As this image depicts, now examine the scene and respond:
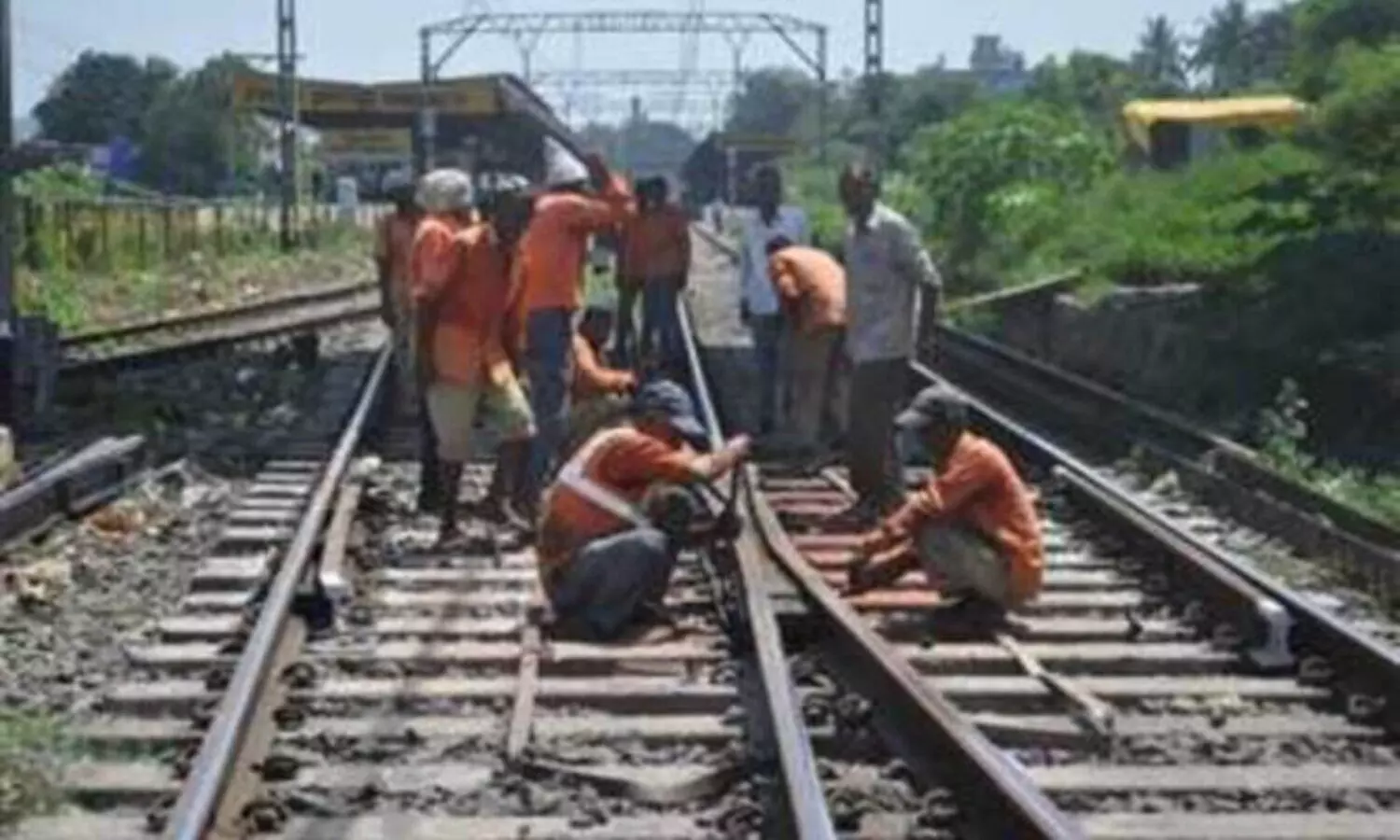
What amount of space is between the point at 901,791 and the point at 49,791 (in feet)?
7.92

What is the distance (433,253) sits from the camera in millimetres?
11586

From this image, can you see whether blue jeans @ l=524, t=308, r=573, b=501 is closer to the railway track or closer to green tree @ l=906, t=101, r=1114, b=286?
the railway track

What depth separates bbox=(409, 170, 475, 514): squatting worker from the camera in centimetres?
1162

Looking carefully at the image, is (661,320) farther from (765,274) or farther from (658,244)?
(765,274)

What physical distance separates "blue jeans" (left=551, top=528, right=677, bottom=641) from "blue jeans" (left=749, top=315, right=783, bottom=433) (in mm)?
6453

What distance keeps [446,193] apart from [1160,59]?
12073cm

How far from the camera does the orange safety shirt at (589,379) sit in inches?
516

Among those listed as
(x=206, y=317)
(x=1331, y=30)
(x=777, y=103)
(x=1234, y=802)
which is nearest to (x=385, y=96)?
(x=206, y=317)

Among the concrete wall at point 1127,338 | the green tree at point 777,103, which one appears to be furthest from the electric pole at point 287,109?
the green tree at point 777,103

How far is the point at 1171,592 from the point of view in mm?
10578

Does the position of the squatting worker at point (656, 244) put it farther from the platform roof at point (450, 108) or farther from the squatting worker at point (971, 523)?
the platform roof at point (450, 108)

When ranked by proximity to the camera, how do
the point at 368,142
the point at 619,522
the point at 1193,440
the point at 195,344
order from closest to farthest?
the point at 619,522 < the point at 1193,440 < the point at 195,344 < the point at 368,142

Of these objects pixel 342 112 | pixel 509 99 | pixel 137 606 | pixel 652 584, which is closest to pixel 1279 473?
pixel 652 584

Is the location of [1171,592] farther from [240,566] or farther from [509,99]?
[509,99]
